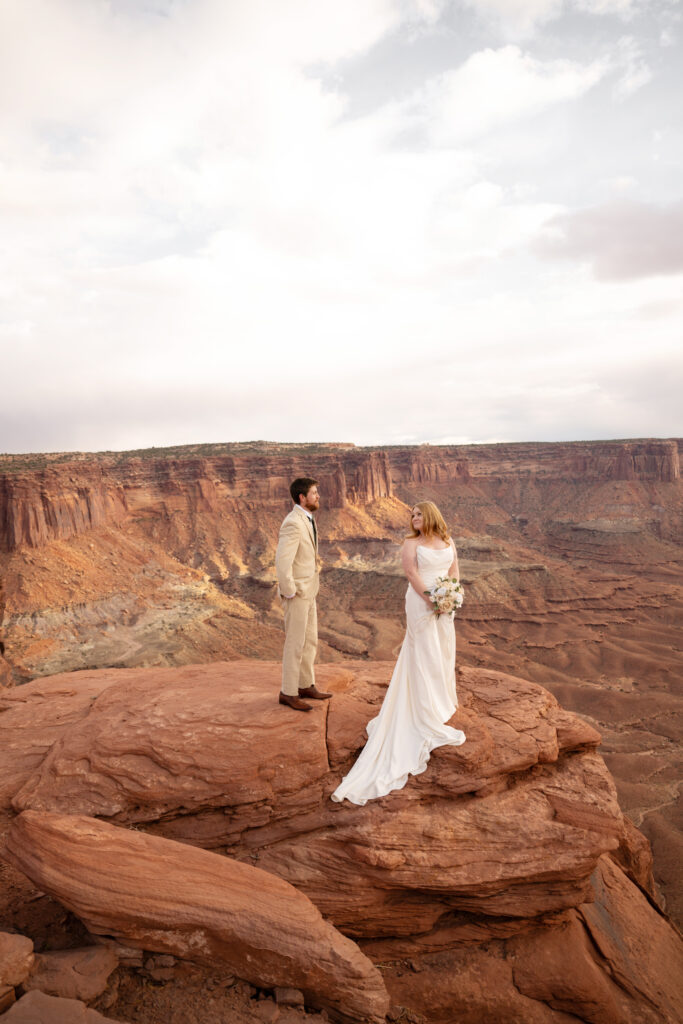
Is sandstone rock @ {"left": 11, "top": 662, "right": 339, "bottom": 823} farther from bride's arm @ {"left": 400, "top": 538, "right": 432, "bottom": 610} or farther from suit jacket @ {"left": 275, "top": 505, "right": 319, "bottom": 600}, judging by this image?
bride's arm @ {"left": 400, "top": 538, "right": 432, "bottom": 610}

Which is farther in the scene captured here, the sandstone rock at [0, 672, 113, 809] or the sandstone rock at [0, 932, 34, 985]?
the sandstone rock at [0, 672, 113, 809]

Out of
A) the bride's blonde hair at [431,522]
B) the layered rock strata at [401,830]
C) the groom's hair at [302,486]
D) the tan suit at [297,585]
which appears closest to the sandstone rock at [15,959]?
the layered rock strata at [401,830]

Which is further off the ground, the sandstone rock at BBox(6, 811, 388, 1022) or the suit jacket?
the suit jacket

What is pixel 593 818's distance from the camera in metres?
6.80

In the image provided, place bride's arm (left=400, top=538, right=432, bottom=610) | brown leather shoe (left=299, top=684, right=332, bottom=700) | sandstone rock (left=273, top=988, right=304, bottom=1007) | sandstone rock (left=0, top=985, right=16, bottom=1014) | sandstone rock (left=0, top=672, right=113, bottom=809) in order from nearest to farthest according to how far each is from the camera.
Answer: sandstone rock (left=0, top=985, right=16, bottom=1014) → sandstone rock (left=273, top=988, right=304, bottom=1007) → bride's arm (left=400, top=538, right=432, bottom=610) → sandstone rock (left=0, top=672, right=113, bottom=809) → brown leather shoe (left=299, top=684, right=332, bottom=700)

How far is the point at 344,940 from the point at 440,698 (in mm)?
2977

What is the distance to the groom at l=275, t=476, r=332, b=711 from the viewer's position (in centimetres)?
682

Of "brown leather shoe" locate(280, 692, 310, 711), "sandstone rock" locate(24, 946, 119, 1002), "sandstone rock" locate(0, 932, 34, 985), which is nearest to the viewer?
"sandstone rock" locate(0, 932, 34, 985)

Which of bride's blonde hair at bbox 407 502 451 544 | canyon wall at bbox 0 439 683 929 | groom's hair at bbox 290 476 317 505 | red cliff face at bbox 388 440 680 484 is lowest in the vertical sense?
canyon wall at bbox 0 439 683 929

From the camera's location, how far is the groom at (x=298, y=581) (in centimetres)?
682

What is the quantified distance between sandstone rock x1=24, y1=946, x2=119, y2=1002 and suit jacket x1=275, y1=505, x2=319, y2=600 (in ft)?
13.7

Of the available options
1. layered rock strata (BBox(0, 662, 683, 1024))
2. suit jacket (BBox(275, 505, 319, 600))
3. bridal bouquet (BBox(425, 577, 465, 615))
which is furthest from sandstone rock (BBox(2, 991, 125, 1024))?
bridal bouquet (BBox(425, 577, 465, 615))

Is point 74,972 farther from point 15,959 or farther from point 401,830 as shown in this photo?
point 401,830

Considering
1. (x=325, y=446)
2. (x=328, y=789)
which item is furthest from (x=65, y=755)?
(x=325, y=446)
